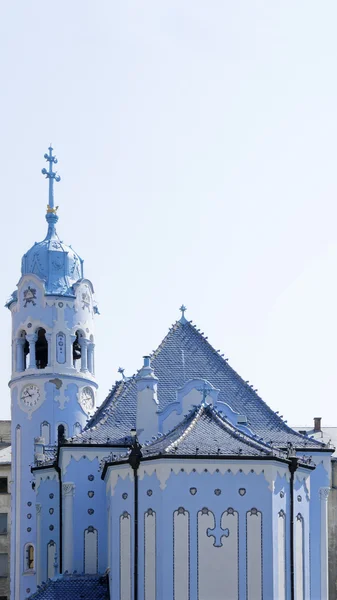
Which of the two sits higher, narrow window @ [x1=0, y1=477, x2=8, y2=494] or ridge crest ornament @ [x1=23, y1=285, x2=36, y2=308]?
ridge crest ornament @ [x1=23, y1=285, x2=36, y2=308]

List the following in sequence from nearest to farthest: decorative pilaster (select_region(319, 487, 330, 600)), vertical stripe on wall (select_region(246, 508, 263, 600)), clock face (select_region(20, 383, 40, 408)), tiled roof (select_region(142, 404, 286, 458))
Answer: vertical stripe on wall (select_region(246, 508, 263, 600)) < tiled roof (select_region(142, 404, 286, 458)) < decorative pilaster (select_region(319, 487, 330, 600)) < clock face (select_region(20, 383, 40, 408))

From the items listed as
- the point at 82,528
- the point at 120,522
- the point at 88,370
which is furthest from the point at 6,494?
the point at 120,522

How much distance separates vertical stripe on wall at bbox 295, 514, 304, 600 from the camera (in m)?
57.0

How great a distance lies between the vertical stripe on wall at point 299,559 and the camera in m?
57.0

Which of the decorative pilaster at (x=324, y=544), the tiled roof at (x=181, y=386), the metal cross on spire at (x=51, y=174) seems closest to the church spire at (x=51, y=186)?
the metal cross on spire at (x=51, y=174)

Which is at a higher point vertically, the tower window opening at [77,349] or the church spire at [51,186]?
the church spire at [51,186]

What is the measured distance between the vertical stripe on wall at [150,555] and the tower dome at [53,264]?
957 inches

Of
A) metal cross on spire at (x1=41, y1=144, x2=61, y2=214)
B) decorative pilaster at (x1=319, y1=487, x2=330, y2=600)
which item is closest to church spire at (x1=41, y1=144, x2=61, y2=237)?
metal cross on spire at (x1=41, y1=144, x2=61, y2=214)

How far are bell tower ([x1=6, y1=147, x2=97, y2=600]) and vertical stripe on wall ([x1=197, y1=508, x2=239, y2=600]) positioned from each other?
21699mm

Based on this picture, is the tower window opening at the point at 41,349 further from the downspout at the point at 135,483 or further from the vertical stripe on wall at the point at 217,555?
the vertical stripe on wall at the point at 217,555

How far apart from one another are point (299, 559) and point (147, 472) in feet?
23.6

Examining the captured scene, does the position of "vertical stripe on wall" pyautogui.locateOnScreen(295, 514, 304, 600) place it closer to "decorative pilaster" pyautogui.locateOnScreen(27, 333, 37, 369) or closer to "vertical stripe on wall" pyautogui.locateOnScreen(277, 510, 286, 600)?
"vertical stripe on wall" pyautogui.locateOnScreen(277, 510, 286, 600)

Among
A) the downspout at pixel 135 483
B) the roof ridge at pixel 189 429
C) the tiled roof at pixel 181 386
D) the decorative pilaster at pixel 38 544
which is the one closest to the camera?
the downspout at pixel 135 483

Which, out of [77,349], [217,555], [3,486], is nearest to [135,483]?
[217,555]
